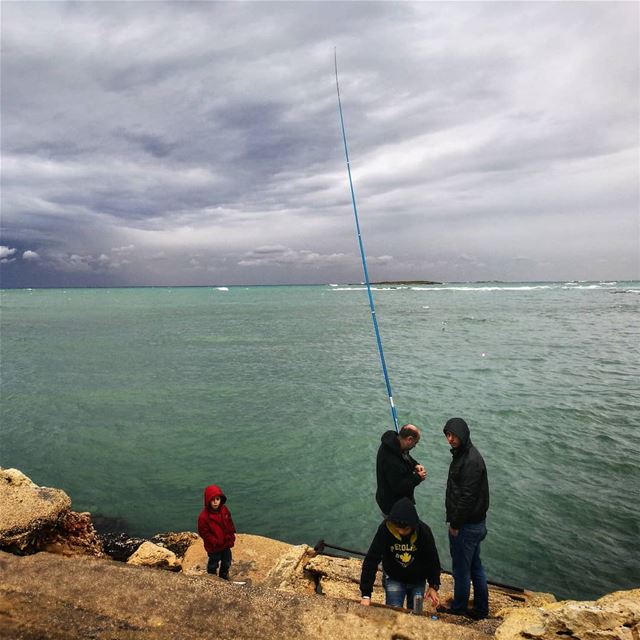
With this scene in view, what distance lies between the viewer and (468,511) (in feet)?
15.1

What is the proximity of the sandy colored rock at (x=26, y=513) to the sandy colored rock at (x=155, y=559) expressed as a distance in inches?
65.0

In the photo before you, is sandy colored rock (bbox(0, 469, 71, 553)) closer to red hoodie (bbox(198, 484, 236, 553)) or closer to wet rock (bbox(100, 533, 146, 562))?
red hoodie (bbox(198, 484, 236, 553))

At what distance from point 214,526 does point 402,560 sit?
2.94 metres

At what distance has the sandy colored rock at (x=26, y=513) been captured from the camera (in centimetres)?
446

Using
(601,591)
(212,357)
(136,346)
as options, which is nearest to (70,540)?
(601,591)

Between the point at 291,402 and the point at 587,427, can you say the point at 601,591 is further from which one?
the point at 291,402

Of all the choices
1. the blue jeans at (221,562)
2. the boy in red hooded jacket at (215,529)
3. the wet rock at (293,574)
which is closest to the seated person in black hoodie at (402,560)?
the wet rock at (293,574)

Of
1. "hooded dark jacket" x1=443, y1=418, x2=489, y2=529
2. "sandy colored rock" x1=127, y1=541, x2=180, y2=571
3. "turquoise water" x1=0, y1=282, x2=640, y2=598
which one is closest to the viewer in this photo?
"hooded dark jacket" x1=443, y1=418, x2=489, y2=529

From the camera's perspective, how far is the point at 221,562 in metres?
6.13

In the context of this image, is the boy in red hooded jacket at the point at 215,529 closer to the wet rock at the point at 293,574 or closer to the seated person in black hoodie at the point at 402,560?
the wet rock at the point at 293,574

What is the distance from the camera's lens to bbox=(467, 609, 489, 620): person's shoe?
15.2 feet

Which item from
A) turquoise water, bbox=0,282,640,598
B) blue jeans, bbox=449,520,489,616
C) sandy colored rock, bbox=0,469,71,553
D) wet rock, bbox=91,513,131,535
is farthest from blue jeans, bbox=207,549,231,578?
wet rock, bbox=91,513,131,535

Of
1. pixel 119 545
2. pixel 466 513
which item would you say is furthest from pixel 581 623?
pixel 119 545

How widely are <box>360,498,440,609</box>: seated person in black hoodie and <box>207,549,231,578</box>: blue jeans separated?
2.80 m
